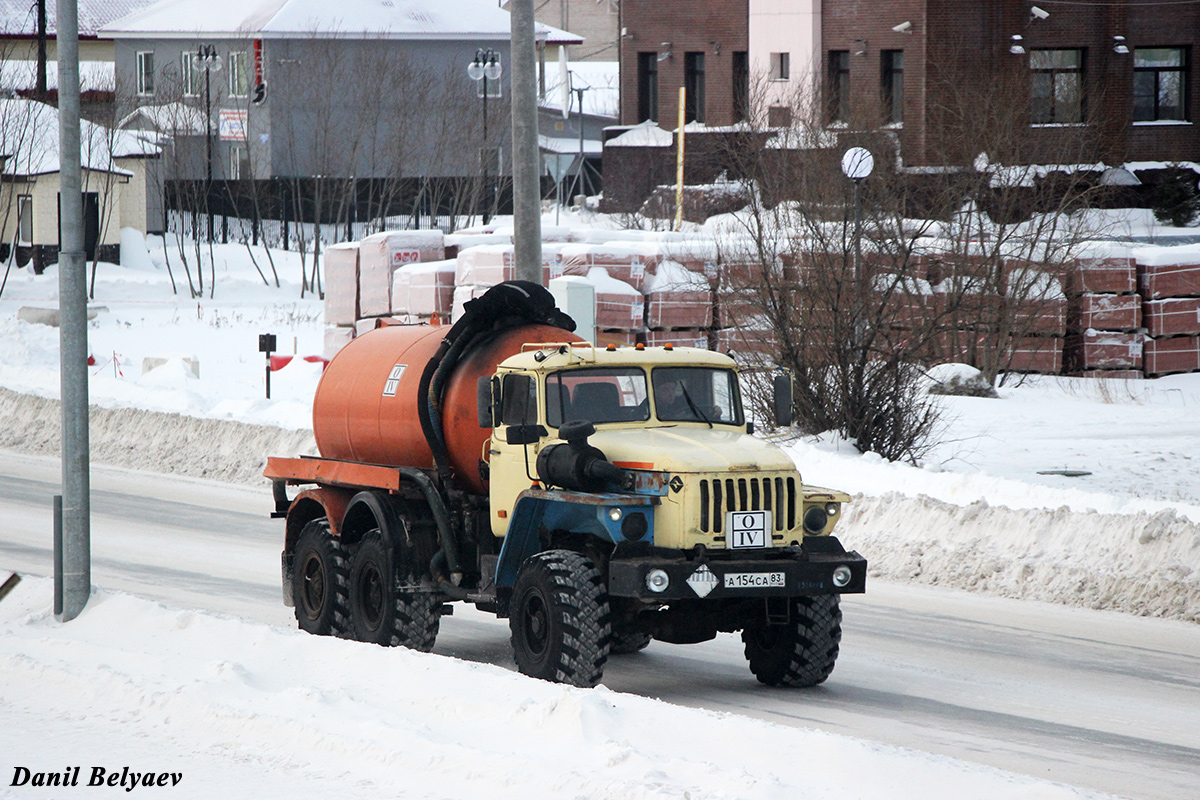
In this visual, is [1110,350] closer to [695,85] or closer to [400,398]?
[400,398]

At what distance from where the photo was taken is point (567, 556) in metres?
9.33

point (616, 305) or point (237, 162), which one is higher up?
point (237, 162)

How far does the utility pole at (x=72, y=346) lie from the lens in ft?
35.2

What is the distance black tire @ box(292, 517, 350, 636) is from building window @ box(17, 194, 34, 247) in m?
45.5

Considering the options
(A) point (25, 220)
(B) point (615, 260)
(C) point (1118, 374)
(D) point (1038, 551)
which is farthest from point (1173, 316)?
(A) point (25, 220)

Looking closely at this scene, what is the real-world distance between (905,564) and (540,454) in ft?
20.0

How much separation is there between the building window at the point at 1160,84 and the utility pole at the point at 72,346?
139 ft

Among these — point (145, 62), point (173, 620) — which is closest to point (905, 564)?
point (173, 620)

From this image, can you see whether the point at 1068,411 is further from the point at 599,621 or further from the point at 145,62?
the point at 145,62

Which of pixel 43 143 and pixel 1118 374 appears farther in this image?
pixel 43 143

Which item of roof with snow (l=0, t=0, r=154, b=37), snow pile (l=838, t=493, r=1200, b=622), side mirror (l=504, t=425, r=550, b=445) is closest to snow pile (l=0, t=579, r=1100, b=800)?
side mirror (l=504, t=425, r=550, b=445)

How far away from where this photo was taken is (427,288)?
26.9 meters

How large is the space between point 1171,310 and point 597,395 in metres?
21.1

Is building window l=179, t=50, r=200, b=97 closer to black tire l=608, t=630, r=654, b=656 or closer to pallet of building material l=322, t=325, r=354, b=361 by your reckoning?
pallet of building material l=322, t=325, r=354, b=361
